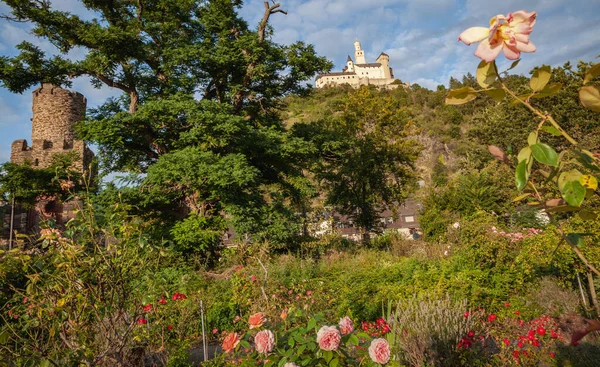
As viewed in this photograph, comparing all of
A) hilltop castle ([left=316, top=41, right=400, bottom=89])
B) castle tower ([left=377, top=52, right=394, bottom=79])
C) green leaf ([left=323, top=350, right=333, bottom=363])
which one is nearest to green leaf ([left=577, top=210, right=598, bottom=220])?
green leaf ([left=323, top=350, right=333, bottom=363])

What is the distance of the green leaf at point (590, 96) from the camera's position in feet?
1.71

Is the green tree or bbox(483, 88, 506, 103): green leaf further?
the green tree

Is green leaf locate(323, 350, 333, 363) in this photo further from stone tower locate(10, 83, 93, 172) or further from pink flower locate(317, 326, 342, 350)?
stone tower locate(10, 83, 93, 172)

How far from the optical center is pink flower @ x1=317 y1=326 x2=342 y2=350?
6.05 ft

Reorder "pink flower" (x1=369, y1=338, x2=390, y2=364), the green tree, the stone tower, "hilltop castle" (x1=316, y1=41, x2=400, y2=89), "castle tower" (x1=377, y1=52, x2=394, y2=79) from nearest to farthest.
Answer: "pink flower" (x1=369, y1=338, x2=390, y2=364) → the green tree → the stone tower → "hilltop castle" (x1=316, y1=41, x2=400, y2=89) → "castle tower" (x1=377, y1=52, x2=394, y2=79)

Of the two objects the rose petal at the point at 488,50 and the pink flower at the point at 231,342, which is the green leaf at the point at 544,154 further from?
the pink flower at the point at 231,342

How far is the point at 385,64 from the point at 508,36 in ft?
273

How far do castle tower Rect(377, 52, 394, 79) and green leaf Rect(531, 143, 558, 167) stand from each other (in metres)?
81.2

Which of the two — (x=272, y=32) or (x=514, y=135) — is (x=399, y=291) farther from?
(x=514, y=135)

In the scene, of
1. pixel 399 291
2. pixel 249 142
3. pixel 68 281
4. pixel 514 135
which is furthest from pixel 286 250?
pixel 514 135

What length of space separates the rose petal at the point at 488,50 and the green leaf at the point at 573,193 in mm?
198

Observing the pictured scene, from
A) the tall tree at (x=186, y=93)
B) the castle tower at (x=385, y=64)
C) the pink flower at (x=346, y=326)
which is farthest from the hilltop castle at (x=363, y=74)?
the pink flower at (x=346, y=326)

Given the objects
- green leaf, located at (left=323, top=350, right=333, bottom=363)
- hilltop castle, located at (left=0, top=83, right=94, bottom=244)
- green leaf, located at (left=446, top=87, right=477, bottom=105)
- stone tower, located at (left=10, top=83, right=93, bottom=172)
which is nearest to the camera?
green leaf, located at (left=446, top=87, right=477, bottom=105)

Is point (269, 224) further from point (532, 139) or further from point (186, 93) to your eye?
point (532, 139)
